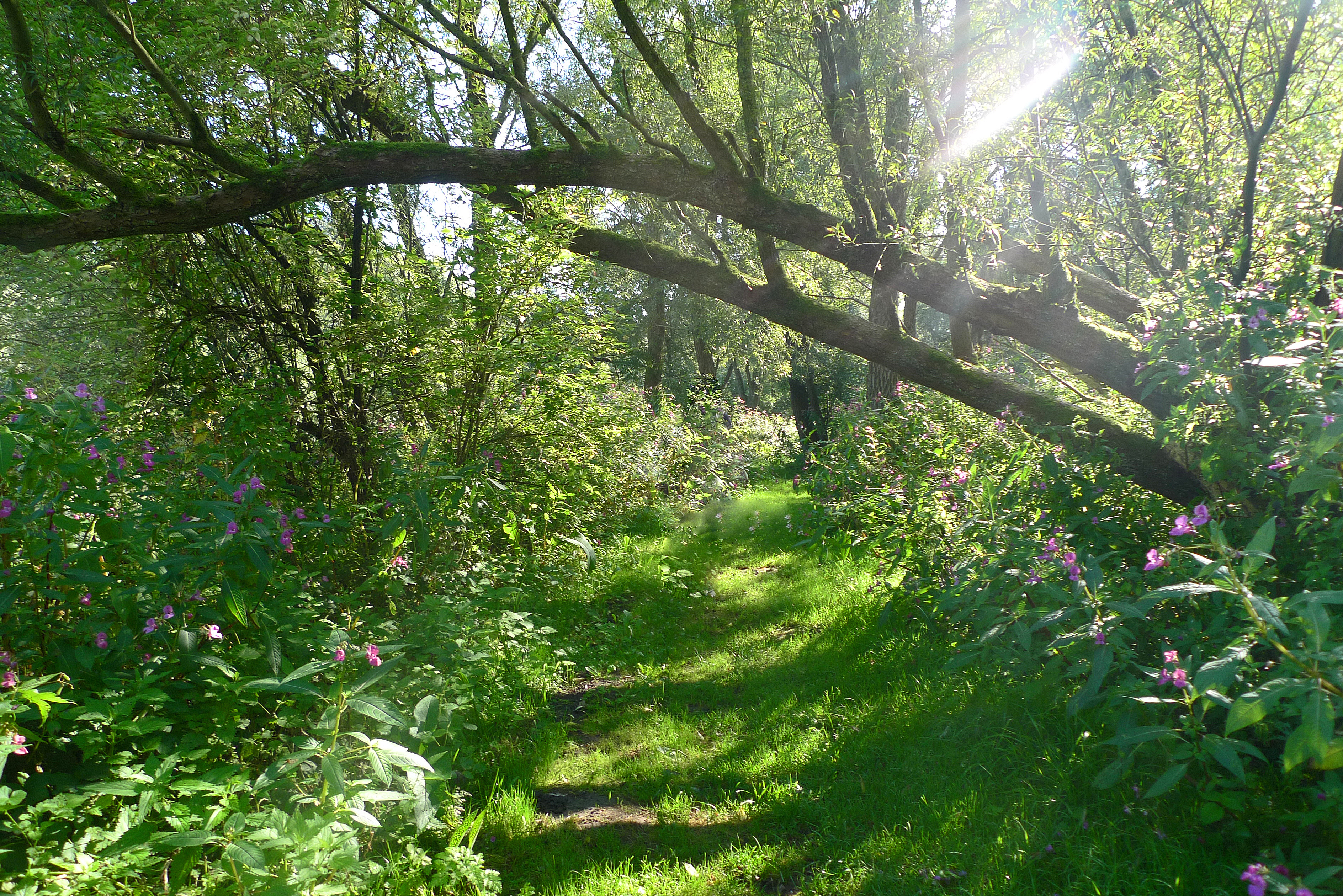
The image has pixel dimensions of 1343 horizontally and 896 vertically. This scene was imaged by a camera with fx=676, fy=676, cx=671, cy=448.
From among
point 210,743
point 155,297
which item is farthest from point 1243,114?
point 155,297

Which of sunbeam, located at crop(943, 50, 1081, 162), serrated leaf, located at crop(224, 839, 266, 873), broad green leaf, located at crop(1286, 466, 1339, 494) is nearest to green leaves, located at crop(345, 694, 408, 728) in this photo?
serrated leaf, located at crop(224, 839, 266, 873)

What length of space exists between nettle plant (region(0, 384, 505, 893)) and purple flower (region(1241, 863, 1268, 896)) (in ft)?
7.70

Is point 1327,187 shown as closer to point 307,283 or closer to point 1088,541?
point 1088,541

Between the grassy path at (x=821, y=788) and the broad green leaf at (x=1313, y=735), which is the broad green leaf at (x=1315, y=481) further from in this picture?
the grassy path at (x=821, y=788)

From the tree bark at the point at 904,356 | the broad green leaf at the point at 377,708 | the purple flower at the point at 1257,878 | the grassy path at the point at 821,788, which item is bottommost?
the grassy path at the point at 821,788

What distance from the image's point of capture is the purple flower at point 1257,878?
5.72 feet

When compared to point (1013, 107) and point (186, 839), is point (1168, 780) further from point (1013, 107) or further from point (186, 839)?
point (1013, 107)

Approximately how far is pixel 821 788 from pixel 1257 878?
1.86 meters

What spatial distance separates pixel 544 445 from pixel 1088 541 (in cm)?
342

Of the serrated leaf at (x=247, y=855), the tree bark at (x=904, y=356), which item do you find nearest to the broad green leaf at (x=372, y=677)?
the serrated leaf at (x=247, y=855)

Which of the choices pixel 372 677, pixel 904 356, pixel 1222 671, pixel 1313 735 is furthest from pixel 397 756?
pixel 904 356

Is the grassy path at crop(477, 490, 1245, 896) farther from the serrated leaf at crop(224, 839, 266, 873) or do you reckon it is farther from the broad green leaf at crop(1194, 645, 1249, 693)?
the serrated leaf at crop(224, 839, 266, 873)

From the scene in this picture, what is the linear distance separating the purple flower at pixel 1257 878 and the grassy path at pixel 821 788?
382mm

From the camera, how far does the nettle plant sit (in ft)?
6.28
